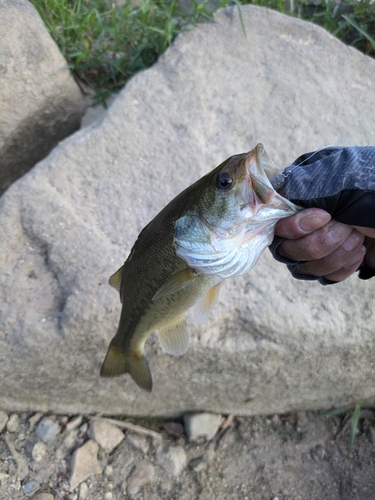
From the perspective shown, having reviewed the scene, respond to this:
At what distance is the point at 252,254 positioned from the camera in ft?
5.81

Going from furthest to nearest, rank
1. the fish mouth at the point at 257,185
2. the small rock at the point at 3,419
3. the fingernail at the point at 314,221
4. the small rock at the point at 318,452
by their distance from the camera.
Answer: the small rock at the point at 318,452 → the small rock at the point at 3,419 → the fingernail at the point at 314,221 → the fish mouth at the point at 257,185

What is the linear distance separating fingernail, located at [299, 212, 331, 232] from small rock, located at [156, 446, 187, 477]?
1638 millimetres

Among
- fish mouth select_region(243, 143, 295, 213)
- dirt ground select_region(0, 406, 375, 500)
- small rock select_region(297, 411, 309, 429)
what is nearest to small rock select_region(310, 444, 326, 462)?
dirt ground select_region(0, 406, 375, 500)

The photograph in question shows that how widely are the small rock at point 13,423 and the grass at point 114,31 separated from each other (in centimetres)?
234

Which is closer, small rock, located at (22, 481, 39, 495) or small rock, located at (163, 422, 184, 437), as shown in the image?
small rock, located at (22, 481, 39, 495)

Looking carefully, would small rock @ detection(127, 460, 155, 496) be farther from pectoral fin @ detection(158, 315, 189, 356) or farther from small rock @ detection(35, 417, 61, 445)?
pectoral fin @ detection(158, 315, 189, 356)

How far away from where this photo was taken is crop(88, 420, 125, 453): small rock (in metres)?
2.78

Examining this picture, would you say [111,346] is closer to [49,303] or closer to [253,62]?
[49,303]

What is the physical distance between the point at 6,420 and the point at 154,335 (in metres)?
1.01

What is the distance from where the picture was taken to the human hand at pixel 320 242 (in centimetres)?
178

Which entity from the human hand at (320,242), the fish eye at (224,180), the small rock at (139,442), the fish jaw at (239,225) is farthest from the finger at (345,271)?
the small rock at (139,442)

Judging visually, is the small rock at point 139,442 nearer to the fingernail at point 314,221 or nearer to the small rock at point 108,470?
the small rock at point 108,470

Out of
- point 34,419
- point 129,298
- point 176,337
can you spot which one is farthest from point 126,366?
A: point 34,419

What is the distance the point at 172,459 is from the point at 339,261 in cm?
154
